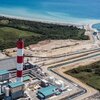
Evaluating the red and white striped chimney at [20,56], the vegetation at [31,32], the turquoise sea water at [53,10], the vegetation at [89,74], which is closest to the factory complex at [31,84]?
the red and white striped chimney at [20,56]

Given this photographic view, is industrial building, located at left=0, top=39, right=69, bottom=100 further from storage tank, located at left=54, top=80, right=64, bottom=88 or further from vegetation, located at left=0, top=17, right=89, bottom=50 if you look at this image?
vegetation, located at left=0, top=17, right=89, bottom=50

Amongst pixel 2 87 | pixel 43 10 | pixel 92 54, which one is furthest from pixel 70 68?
pixel 43 10

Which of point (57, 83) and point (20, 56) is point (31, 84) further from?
point (20, 56)

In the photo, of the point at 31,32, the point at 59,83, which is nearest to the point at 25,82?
the point at 59,83

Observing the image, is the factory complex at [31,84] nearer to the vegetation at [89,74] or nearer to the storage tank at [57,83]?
the storage tank at [57,83]

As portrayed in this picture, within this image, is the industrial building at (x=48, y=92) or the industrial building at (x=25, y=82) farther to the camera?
the industrial building at (x=48, y=92)

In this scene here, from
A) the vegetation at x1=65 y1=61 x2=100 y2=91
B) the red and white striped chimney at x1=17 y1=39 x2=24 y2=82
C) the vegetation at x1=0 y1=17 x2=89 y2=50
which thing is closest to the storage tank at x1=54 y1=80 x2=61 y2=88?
the vegetation at x1=65 y1=61 x2=100 y2=91
